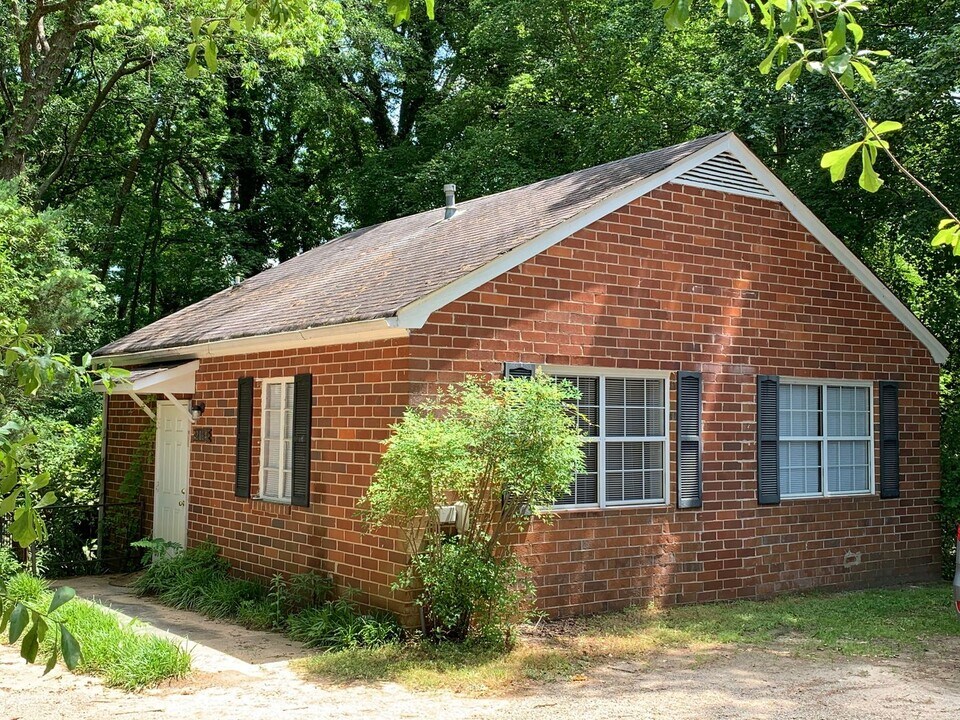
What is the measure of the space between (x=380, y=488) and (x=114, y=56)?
16.7m

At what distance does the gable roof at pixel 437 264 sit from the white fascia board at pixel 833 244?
0.01 meters

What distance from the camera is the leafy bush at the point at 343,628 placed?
28.9 feet

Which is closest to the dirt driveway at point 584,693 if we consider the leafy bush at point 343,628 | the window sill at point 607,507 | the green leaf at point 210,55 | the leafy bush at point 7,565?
the leafy bush at point 343,628

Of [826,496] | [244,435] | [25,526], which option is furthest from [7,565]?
[25,526]

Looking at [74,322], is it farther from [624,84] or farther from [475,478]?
[624,84]

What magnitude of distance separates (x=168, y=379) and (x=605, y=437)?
571 centimetres

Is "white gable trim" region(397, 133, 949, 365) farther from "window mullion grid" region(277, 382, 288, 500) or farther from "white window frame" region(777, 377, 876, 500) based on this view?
"window mullion grid" region(277, 382, 288, 500)

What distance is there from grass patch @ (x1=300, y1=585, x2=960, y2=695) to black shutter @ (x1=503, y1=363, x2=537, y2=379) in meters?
2.49

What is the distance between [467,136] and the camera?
2359 cm

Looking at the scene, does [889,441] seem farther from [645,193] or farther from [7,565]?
[7,565]

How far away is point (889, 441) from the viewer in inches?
505

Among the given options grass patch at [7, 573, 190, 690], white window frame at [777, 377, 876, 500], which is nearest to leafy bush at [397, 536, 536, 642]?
grass patch at [7, 573, 190, 690]

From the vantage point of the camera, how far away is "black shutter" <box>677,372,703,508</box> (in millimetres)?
10930

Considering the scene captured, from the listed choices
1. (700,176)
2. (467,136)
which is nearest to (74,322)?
(700,176)
